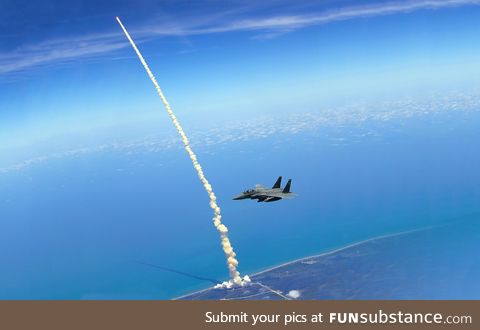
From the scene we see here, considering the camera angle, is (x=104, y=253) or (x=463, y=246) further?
(x=104, y=253)

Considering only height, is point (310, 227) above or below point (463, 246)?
above

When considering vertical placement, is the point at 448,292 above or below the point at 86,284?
below

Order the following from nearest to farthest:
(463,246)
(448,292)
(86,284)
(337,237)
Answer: (448,292) → (463,246) → (86,284) → (337,237)

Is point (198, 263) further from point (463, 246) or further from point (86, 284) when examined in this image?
point (463, 246)

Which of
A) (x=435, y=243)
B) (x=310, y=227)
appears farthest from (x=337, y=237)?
(x=435, y=243)

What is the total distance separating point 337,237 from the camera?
16438 centimetres

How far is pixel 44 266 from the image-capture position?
183500 millimetres

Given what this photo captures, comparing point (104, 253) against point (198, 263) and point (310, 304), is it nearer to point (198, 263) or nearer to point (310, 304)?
point (198, 263)

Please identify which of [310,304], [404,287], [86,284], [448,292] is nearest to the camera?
[310,304]

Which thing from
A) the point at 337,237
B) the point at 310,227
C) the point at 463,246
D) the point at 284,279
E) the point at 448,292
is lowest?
the point at 448,292

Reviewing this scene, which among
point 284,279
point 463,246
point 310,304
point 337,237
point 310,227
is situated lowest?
point 310,304

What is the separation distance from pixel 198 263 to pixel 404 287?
74.5 m

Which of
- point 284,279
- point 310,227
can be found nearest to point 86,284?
point 284,279

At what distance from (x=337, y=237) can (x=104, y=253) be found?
358 feet
